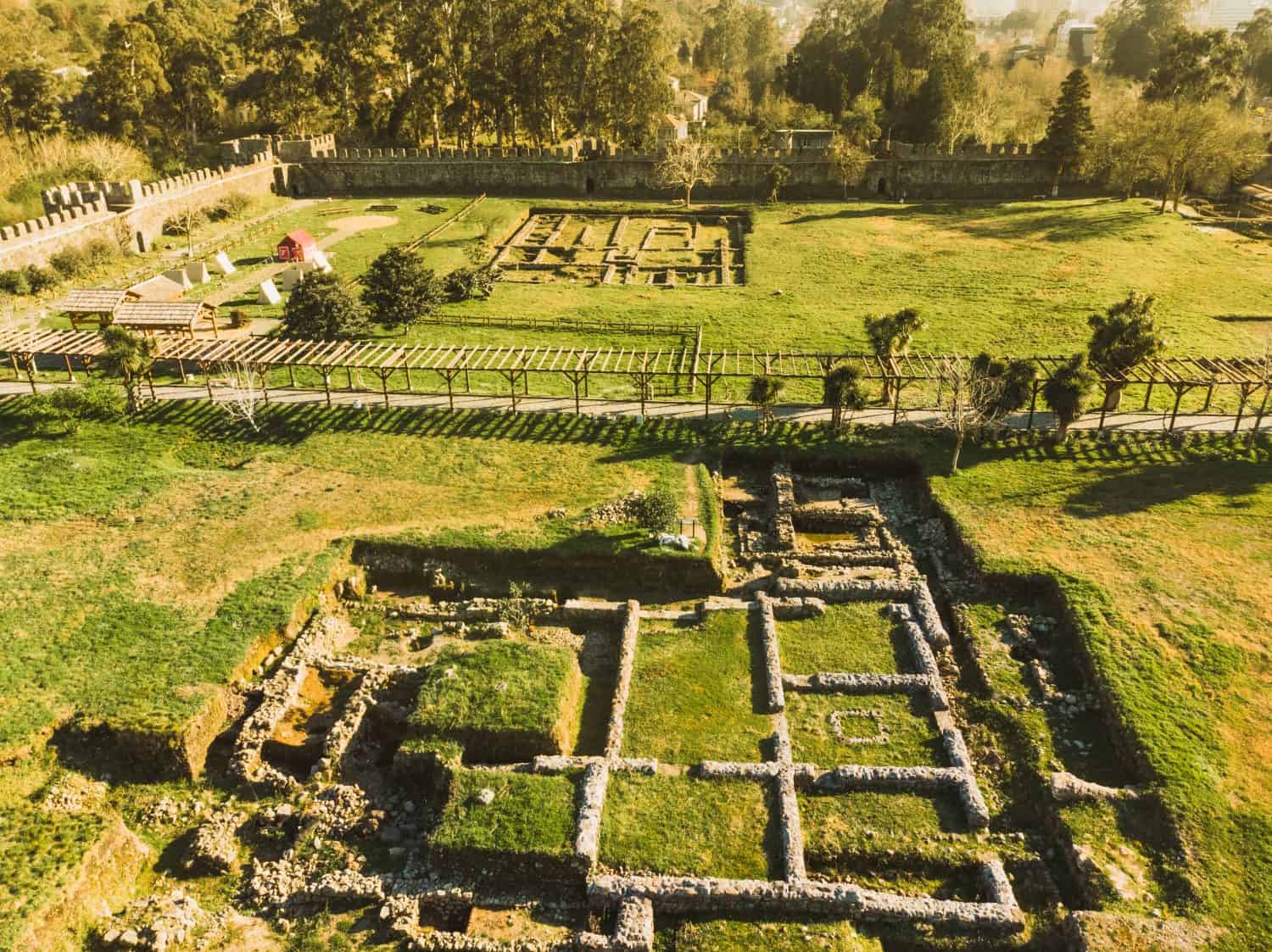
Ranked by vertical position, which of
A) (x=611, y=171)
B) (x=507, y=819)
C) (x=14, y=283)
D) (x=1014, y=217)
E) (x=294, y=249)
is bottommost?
(x=507, y=819)

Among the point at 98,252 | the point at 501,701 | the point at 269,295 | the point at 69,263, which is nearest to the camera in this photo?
the point at 501,701

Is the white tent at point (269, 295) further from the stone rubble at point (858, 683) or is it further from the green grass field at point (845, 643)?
the stone rubble at point (858, 683)

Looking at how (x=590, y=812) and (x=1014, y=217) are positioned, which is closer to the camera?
(x=590, y=812)

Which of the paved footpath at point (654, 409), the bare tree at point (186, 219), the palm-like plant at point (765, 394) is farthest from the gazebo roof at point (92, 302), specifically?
the palm-like plant at point (765, 394)

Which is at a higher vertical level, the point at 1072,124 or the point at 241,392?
the point at 1072,124

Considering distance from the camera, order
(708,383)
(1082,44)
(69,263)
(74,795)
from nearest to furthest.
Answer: (74,795) < (708,383) < (69,263) < (1082,44)

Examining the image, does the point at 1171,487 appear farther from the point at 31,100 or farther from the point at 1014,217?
the point at 31,100

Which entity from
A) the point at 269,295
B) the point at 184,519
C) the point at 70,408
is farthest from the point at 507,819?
the point at 269,295
